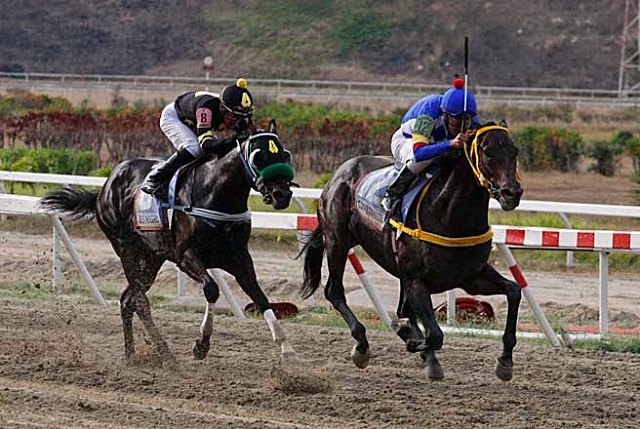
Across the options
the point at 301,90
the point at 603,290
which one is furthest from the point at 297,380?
the point at 301,90

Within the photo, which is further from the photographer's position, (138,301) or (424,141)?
(138,301)

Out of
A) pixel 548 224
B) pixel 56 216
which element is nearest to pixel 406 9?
pixel 548 224

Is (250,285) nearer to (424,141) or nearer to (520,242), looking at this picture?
(424,141)

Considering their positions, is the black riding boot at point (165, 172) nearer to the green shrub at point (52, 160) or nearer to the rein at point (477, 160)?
the rein at point (477, 160)

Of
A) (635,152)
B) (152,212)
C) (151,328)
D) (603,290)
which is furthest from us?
(635,152)

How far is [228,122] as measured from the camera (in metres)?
7.29

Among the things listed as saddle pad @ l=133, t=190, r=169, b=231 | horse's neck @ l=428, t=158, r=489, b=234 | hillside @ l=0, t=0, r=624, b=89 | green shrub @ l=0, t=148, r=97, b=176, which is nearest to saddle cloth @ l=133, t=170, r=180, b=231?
saddle pad @ l=133, t=190, r=169, b=231

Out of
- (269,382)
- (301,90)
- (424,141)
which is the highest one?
(424,141)

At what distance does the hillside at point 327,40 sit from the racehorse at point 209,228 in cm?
4360

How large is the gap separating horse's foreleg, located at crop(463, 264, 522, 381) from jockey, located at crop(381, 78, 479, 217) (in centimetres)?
63

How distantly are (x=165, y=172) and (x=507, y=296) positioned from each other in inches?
92.1

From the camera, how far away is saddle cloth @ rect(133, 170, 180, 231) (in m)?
7.40

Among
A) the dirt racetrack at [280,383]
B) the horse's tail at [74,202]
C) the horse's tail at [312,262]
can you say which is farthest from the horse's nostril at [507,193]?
the horse's tail at [74,202]

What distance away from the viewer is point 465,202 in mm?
6234
